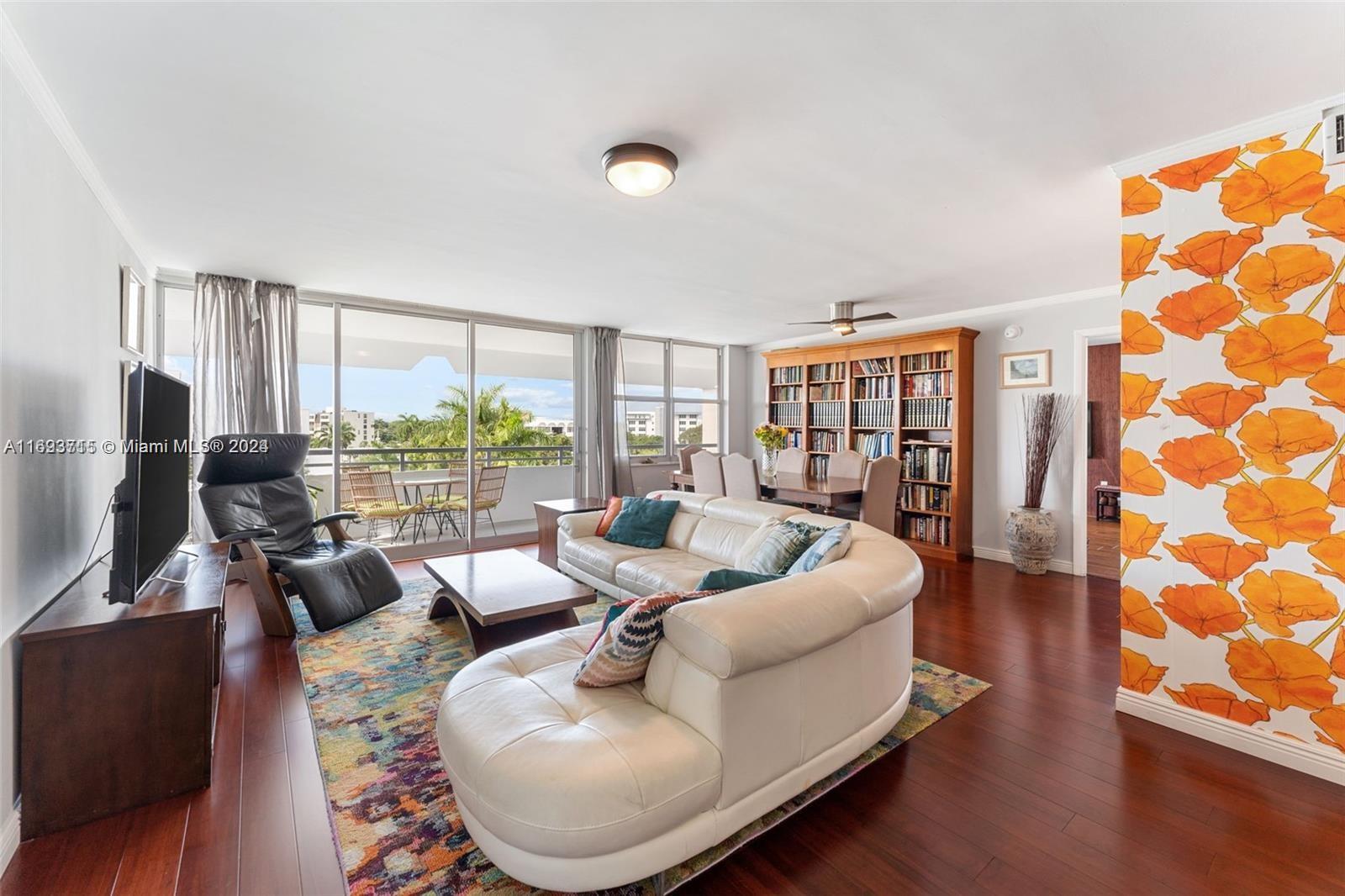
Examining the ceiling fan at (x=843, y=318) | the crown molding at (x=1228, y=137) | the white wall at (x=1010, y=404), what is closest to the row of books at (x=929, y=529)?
the white wall at (x=1010, y=404)

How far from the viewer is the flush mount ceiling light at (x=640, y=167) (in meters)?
2.22

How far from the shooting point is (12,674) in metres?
1.65

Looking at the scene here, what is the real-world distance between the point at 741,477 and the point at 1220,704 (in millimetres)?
3079

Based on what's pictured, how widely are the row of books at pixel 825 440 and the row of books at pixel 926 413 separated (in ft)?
2.98

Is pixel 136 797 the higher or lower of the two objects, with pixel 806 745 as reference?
lower

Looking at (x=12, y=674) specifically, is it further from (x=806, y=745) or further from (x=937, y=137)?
(x=937, y=137)

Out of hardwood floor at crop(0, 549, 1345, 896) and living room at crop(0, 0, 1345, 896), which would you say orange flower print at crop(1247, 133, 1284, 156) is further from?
hardwood floor at crop(0, 549, 1345, 896)

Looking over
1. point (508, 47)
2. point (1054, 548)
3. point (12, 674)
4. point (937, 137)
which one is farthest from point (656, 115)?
point (1054, 548)

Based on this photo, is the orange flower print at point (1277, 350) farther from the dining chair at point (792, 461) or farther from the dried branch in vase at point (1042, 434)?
the dining chair at point (792, 461)

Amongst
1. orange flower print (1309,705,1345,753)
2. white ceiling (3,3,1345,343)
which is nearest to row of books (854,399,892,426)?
white ceiling (3,3,1345,343)

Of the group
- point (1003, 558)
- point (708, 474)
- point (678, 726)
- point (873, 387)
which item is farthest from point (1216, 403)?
point (873, 387)

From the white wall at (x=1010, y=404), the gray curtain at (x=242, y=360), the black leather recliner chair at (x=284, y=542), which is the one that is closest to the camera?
the black leather recliner chair at (x=284, y=542)

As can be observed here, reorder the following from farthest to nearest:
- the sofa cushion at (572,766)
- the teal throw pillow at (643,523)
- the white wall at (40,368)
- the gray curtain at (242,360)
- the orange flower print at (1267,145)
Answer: the gray curtain at (242,360)
the teal throw pillow at (643,523)
the orange flower print at (1267,145)
the white wall at (40,368)
the sofa cushion at (572,766)

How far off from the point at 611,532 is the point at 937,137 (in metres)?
2.95
